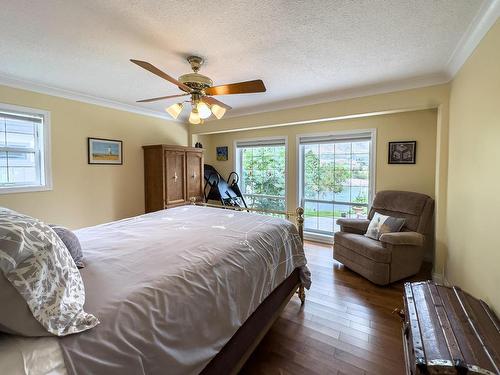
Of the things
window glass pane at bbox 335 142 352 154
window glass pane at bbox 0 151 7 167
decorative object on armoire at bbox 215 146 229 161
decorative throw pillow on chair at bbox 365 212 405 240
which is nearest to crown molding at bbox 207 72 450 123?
window glass pane at bbox 335 142 352 154

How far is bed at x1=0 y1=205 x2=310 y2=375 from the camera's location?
0.77 metres

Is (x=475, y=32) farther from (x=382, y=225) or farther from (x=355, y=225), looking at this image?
(x=355, y=225)

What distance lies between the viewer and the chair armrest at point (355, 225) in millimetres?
3367

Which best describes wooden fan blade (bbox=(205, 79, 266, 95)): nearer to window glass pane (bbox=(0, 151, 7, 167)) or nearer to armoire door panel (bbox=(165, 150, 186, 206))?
armoire door panel (bbox=(165, 150, 186, 206))

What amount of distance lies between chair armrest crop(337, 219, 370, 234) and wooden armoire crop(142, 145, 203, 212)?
2.67 metres

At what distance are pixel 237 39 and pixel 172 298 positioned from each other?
1870mm

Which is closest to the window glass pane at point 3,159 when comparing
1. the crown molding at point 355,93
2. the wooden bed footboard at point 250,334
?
the crown molding at point 355,93

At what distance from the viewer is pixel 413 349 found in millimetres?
1136

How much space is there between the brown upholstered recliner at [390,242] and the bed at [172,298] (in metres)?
1.17

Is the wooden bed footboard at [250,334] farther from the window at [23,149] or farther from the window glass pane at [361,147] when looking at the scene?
the window at [23,149]

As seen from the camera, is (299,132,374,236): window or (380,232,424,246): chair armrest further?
(299,132,374,236): window

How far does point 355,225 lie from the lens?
11.1 feet

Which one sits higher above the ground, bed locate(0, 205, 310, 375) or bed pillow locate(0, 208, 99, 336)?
bed pillow locate(0, 208, 99, 336)

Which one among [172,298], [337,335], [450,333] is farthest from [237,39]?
[337,335]
